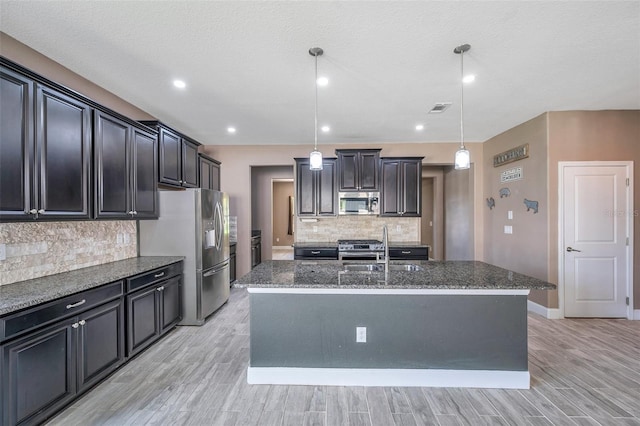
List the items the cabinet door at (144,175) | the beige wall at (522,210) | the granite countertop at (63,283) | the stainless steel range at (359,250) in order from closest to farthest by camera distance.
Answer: the granite countertop at (63,283) < the cabinet door at (144,175) < the beige wall at (522,210) < the stainless steel range at (359,250)

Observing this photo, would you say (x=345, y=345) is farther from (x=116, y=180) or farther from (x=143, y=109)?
(x=143, y=109)

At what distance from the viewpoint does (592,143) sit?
357 cm

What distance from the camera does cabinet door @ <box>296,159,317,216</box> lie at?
487cm

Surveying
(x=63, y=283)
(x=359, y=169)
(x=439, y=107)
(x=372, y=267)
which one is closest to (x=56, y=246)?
(x=63, y=283)

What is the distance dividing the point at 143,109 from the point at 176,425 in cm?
341

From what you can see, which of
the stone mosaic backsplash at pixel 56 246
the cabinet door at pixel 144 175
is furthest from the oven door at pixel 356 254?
the stone mosaic backsplash at pixel 56 246

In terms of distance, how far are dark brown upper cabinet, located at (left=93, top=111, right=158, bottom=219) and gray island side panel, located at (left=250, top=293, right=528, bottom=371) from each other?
1.66m

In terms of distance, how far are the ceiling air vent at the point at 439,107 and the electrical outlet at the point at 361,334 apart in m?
2.71

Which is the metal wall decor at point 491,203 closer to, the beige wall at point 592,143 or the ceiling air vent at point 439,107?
the beige wall at point 592,143

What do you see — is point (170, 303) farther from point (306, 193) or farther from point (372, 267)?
point (306, 193)

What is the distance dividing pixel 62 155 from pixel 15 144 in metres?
0.32

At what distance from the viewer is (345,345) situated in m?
2.26

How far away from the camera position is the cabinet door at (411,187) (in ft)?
15.8

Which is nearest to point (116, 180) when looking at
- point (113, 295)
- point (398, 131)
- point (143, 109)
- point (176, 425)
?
point (113, 295)
